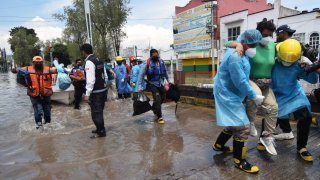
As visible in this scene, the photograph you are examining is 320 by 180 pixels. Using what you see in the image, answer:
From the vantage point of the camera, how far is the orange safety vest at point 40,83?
6.03 meters

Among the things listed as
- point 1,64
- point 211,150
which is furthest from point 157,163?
point 1,64

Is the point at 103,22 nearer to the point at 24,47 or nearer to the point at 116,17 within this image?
the point at 116,17

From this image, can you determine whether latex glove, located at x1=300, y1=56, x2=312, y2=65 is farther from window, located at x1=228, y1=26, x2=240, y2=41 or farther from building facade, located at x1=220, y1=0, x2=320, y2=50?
window, located at x1=228, y1=26, x2=240, y2=41

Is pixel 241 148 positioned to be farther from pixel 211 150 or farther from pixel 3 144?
pixel 3 144

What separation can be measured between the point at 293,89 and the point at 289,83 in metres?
0.10

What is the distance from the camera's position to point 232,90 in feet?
11.3

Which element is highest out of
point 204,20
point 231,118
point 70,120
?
point 204,20

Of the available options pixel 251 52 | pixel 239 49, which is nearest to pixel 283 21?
pixel 251 52

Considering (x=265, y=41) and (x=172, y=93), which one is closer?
(x=265, y=41)

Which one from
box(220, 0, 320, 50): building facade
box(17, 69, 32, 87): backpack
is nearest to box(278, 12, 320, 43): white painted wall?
box(220, 0, 320, 50): building facade

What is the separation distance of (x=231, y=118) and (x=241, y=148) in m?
0.42

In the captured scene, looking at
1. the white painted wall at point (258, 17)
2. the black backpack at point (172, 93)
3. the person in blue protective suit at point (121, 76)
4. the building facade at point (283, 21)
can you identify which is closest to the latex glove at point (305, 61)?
the black backpack at point (172, 93)

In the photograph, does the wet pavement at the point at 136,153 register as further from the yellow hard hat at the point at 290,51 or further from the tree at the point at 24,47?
the tree at the point at 24,47

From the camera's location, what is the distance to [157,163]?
154 inches
